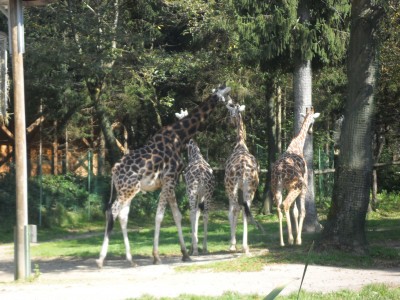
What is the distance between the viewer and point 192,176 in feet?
50.8

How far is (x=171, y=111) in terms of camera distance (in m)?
30.5

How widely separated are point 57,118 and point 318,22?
14.2 meters

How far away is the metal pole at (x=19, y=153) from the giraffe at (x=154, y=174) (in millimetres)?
2072

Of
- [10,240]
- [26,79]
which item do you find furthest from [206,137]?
[10,240]

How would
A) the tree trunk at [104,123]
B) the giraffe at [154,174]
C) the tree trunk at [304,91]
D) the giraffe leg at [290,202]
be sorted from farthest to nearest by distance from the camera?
the tree trunk at [104,123] < the tree trunk at [304,91] < the giraffe leg at [290,202] < the giraffe at [154,174]

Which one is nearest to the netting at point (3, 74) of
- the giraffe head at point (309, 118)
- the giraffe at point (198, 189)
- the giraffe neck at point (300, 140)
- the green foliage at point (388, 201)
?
the giraffe at point (198, 189)

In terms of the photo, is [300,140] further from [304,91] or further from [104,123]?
[104,123]

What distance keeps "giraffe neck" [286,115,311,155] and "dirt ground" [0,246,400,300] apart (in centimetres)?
414

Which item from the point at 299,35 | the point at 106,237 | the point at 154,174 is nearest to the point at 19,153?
the point at 106,237

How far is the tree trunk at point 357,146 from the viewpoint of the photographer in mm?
13289

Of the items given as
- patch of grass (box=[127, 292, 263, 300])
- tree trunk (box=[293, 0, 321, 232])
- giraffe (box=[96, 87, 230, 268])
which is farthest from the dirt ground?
tree trunk (box=[293, 0, 321, 232])

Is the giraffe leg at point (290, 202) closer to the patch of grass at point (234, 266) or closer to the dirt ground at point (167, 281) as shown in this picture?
the patch of grass at point (234, 266)

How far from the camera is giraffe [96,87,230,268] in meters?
13.8

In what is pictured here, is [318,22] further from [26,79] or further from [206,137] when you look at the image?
[206,137]
